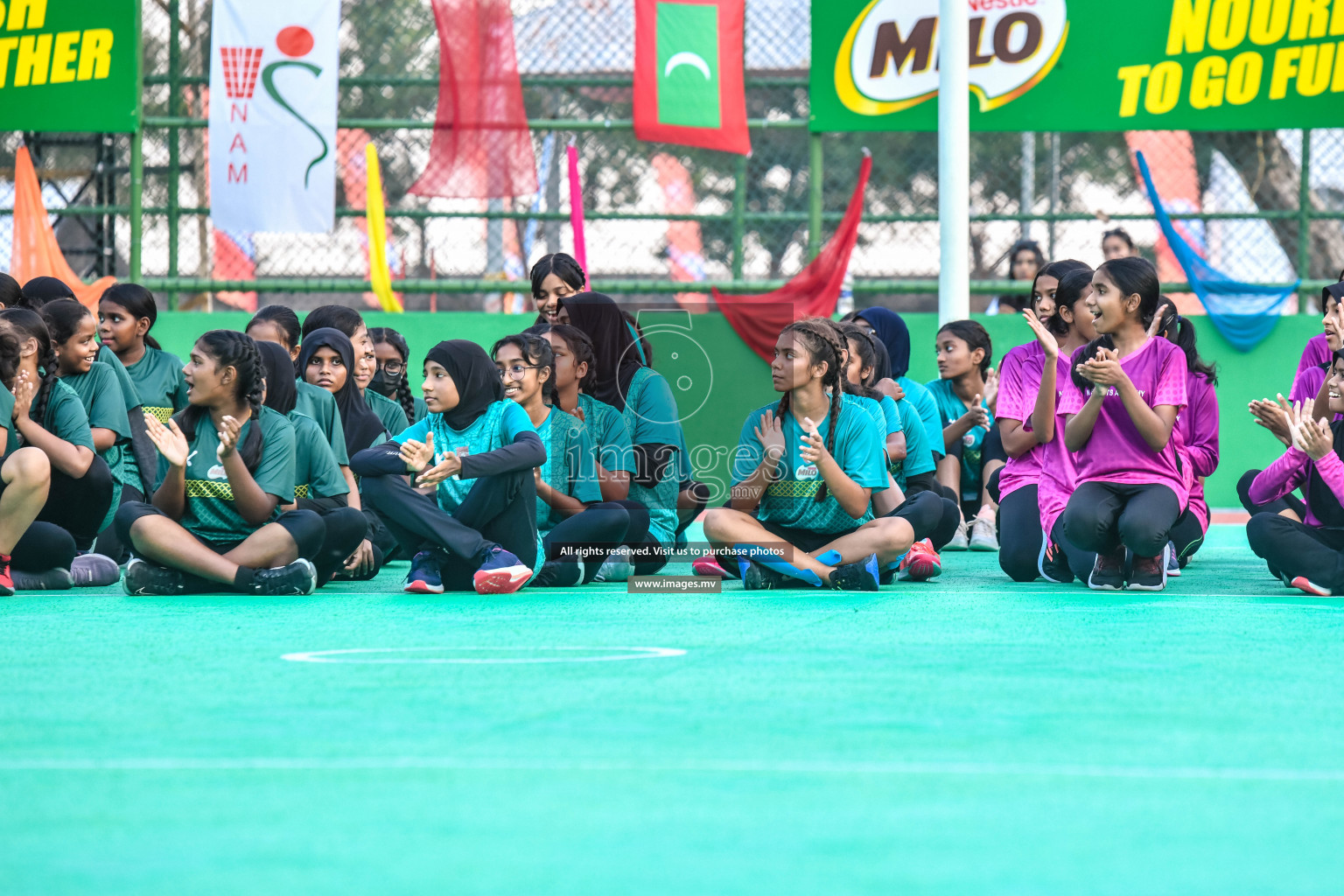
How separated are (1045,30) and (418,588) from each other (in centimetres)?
505

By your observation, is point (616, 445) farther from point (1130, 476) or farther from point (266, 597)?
point (1130, 476)

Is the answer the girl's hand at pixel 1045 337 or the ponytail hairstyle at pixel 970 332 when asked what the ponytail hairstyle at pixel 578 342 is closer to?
the girl's hand at pixel 1045 337

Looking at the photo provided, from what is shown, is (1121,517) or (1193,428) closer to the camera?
(1121,517)

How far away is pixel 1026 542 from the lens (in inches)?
229

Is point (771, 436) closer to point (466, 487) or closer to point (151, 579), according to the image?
point (466, 487)

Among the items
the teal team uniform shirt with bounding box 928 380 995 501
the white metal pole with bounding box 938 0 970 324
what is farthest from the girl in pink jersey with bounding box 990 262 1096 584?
the white metal pole with bounding box 938 0 970 324

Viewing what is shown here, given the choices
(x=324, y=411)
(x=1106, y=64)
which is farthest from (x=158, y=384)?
(x=1106, y=64)

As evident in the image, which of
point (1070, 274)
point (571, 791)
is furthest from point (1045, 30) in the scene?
point (571, 791)

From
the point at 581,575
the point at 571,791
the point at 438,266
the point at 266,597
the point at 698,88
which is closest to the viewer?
the point at 571,791

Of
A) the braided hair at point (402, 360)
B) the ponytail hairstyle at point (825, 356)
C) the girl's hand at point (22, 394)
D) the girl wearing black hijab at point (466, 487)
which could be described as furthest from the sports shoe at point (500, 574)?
the braided hair at point (402, 360)

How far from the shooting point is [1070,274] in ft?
19.8

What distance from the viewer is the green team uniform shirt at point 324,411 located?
19.0 feet

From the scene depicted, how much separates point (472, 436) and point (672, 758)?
3.08 metres

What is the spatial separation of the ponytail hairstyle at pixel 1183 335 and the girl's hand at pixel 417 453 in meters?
2.49
